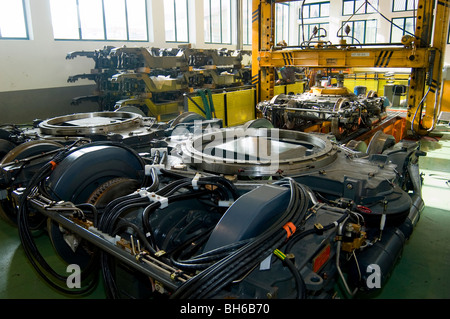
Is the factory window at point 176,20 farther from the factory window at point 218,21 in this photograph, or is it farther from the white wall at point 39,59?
the white wall at point 39,59

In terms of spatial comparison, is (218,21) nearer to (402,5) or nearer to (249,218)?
(402,5)

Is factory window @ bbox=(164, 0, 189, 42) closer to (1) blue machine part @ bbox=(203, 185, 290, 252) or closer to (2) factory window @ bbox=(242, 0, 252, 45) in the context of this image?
(2) factory window @ bbox=(242, 0, 252, 45)

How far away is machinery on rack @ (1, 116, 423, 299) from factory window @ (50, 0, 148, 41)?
27.3ft

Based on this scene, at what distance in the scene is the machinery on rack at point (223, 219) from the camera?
4.74ft

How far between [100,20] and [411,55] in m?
8.82

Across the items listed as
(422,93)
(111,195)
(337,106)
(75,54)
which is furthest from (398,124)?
(75,54)

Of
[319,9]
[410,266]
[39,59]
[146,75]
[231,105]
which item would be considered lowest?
[410,266]

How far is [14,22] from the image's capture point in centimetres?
860

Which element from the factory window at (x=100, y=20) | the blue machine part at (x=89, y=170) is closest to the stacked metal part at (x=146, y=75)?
the factory window at (x=100, y=20)

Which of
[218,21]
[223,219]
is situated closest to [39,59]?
[218,21]

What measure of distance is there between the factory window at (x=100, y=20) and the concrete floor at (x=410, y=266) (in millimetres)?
7660

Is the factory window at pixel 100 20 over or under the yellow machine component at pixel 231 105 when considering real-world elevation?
over

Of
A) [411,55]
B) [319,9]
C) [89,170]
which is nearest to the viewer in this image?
[89,170]
